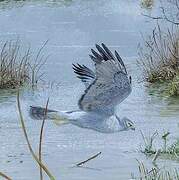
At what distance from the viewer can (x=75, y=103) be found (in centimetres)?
1179

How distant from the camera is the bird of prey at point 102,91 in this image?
500cm

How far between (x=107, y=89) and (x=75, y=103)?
6.59 m

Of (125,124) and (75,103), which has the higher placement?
(125,124)

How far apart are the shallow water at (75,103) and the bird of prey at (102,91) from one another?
1.88 meters

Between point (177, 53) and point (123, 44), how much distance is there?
545 cm

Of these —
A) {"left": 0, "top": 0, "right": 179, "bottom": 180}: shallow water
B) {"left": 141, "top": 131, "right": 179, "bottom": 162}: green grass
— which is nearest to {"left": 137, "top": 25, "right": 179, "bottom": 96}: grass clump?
{"left": 0, "top": 0, "right": 179, "bottom": 180}: shallow water

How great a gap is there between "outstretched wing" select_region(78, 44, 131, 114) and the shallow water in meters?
1.87

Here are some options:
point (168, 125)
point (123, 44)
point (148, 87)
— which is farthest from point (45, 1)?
point (168, 125)

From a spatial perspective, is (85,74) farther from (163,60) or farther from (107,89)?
(163,60)

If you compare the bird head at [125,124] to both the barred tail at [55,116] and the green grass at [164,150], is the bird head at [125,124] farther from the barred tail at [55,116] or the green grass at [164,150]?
the green grass at [164,150]

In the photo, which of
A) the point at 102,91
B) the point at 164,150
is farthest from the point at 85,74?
the point at 164,150

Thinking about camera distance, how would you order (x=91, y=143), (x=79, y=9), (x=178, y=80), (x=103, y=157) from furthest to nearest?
(x=79, y=9) < (x=178, y=80) < (x=91, y=143) < (x=103, y=157)

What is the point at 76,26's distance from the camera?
2284 centimetres

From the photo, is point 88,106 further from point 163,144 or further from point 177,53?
point 177,53
